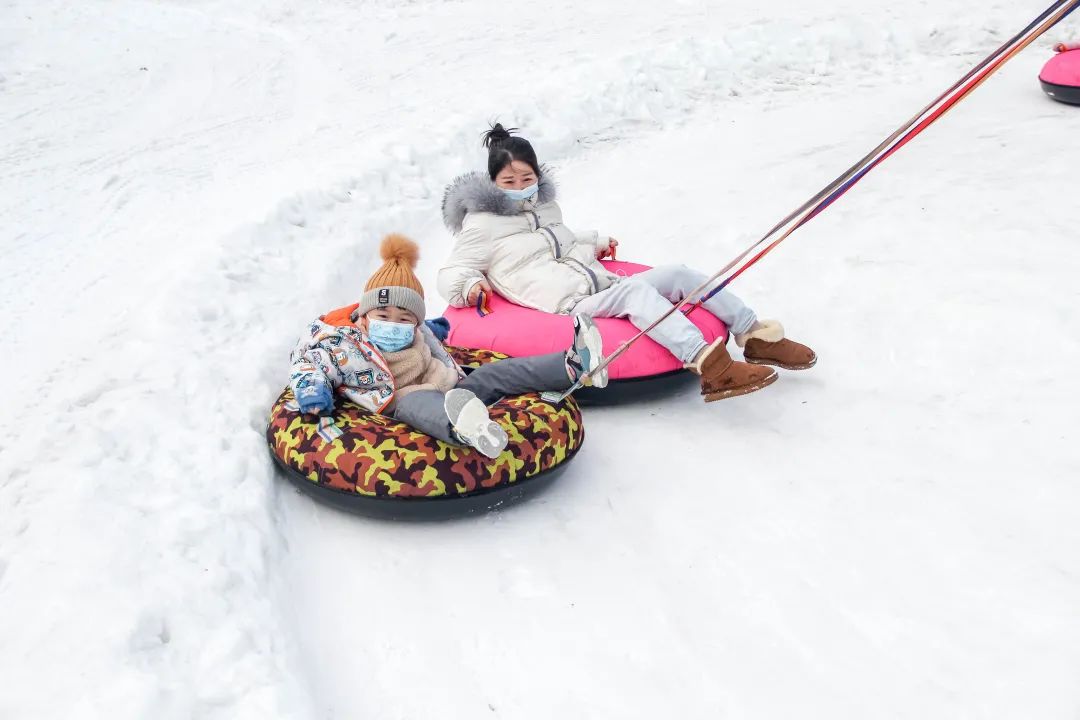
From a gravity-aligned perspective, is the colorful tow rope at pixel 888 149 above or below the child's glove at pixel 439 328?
above

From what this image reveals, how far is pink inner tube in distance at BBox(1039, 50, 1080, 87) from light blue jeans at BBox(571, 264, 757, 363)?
4.53m

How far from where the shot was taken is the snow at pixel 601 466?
2.51m

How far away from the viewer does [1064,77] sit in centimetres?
682

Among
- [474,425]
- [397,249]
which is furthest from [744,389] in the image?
[397,249]

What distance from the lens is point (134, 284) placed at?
5.14m

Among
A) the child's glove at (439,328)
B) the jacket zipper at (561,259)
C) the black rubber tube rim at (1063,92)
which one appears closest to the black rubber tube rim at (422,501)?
the child's glove at (439,328)

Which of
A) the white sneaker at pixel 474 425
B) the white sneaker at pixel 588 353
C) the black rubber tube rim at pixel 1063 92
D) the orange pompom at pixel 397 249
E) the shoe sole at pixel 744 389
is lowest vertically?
the black rubber tube rim at pixel 1063 92

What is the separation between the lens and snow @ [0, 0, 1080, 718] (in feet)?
8.25

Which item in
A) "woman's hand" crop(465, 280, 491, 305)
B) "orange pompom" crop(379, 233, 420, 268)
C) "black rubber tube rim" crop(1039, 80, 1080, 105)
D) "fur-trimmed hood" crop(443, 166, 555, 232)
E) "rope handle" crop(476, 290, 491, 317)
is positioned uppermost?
"orange pompom" crop(379, 233, 420, 268)

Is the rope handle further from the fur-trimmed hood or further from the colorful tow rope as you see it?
the colorful tow rope

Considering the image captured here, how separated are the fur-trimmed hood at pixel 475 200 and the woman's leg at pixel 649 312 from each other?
2.41 ft

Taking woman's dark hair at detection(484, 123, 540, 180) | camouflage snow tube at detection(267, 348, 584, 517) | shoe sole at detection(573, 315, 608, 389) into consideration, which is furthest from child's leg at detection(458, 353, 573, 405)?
woman's dark hair at detection(484, 123, 540, 180)

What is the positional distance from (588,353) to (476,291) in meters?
0.94

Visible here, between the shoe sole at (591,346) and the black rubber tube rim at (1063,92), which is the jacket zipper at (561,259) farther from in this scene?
the black rubber tube rim at (1063,92)
